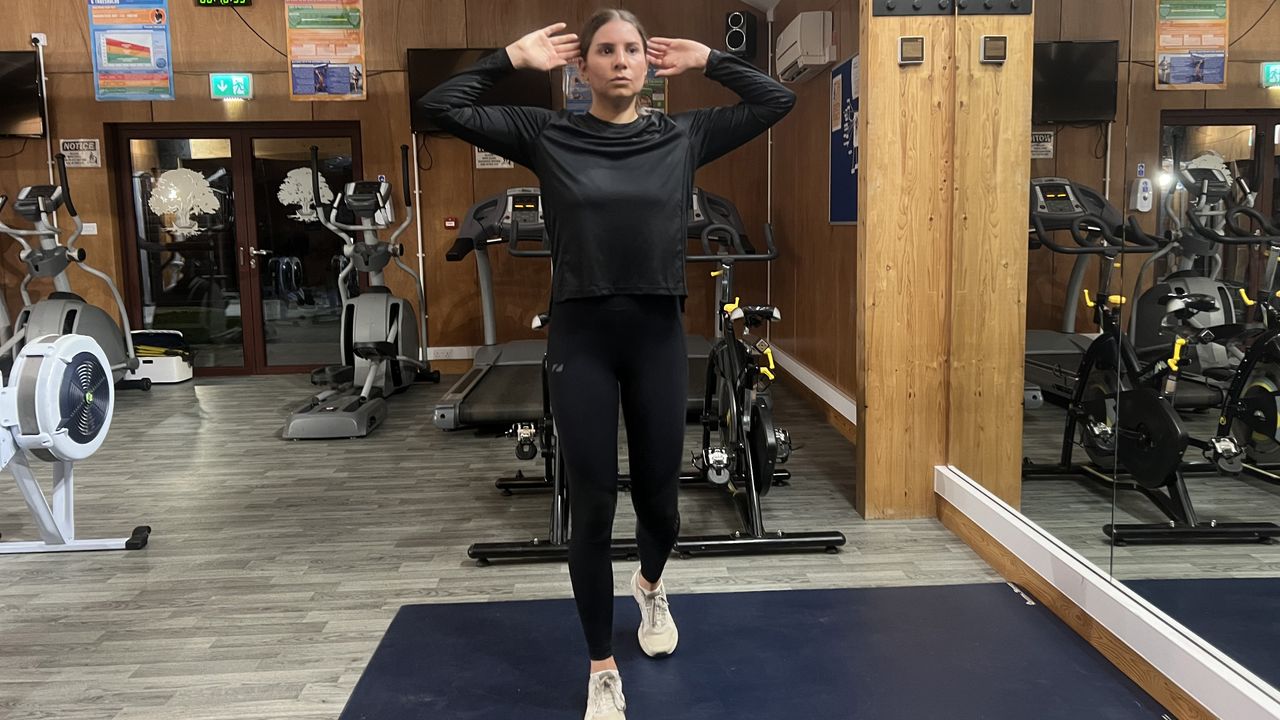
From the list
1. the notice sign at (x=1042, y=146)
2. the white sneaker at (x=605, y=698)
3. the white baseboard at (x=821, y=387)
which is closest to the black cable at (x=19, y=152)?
the white baseboard at (x=821, y=387)

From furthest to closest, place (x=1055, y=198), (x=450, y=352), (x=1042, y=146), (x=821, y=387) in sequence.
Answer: (x=450, y=352), (x=821, y=387), (x=1042, y=146), (x=1055, y=198)

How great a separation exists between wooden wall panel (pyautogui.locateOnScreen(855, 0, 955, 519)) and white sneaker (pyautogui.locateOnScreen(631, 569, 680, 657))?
1.47 m

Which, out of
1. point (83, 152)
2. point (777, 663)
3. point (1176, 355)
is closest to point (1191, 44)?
point (1176, 355)

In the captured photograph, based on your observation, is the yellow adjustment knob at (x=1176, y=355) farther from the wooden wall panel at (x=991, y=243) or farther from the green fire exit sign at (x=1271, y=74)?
the wooden wall panel at (x=991, y=243)

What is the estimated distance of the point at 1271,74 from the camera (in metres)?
1.87

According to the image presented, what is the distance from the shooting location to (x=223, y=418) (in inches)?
238

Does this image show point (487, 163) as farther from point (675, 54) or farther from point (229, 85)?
point (675, 54)

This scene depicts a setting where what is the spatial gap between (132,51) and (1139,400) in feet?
23.7

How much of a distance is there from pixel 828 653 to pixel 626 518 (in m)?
1.46

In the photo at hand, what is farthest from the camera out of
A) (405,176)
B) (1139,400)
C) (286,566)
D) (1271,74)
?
(405,176)

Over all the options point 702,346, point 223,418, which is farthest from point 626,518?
point 223,418

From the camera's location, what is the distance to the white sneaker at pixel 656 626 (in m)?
2.49

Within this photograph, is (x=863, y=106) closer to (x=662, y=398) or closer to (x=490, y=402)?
(x=662, y=398)

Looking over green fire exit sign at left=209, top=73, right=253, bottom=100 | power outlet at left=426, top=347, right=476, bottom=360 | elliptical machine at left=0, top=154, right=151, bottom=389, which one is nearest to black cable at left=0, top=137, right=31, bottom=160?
elliptical machine at left=0, top=154, right=151, bottom=389
